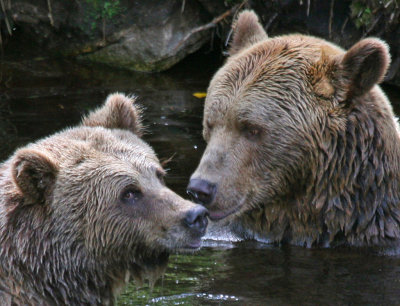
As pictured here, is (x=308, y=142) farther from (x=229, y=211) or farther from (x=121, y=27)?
(x=121, y=27)

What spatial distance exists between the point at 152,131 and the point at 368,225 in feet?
13.8

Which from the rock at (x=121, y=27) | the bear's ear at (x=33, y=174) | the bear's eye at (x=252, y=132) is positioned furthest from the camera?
the rock at (x=121, y=27)

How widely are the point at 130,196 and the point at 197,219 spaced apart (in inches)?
21.7

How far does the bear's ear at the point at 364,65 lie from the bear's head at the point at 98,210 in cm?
233

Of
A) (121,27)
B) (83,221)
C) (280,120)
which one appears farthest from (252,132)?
(121,27)

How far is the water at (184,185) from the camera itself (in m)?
7.45

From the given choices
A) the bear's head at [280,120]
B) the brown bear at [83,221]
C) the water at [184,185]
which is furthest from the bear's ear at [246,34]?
the brown bear at [83,221]

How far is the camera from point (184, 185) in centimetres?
969

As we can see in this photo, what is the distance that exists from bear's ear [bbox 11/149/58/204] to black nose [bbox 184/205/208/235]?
1.04 metres

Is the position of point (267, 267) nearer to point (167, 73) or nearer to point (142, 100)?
point (142, 100)

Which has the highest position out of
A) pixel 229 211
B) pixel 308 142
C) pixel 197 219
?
pixel 197 219

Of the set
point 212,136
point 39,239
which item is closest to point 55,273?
point 39,239

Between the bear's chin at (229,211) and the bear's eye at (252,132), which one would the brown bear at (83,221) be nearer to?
the bear's chin at (229,211)

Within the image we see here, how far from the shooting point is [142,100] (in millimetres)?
12336
